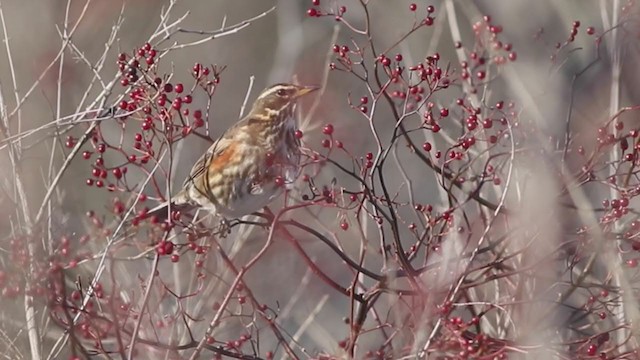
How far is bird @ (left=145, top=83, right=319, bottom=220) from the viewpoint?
536 centimetres

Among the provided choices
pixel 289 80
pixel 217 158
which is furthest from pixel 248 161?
pixel 289 80

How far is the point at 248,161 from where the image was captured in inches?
221

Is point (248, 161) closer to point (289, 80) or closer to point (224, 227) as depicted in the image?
point (224, 227)

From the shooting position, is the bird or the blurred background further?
the bird

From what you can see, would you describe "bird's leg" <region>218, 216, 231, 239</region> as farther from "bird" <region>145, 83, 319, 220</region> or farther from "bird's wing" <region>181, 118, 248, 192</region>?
"bird's wing" <region>181, 118, 248, 192</region>

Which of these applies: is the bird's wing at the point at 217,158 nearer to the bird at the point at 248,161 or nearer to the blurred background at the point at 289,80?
the bird at the point at 248,161

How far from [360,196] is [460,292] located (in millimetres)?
530

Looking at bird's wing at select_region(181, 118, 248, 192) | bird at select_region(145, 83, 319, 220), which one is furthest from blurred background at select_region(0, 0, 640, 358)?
bird's wing at select_region(181, 118, 248, 192)

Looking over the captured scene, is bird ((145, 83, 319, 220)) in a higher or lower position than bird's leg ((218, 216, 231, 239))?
higher

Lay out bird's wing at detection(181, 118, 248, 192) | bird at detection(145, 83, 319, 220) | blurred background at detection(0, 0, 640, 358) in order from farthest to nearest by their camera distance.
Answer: bird's wing at detection(181, 118, 248, 192)
bird at detection(145, 83, 319, 220)
blurred background at detection(0, 0, 640, 358)

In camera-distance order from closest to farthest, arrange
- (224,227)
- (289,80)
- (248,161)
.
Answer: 1. (224,227)
2. (248,161)
3. (289,80)

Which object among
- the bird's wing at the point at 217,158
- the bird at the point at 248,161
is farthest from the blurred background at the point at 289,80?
the bird's wing at the point at 217,158

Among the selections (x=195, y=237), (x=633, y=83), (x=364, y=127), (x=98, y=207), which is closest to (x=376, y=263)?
(x=364, y=127)

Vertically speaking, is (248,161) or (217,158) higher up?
(217,158)
